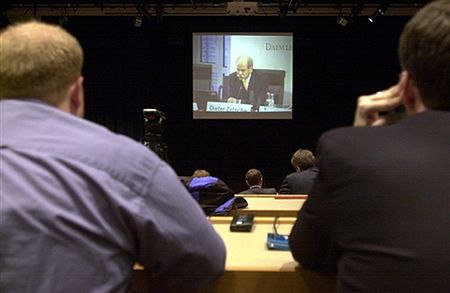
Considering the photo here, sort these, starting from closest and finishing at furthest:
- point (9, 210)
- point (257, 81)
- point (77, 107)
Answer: point (9, 210) → point (77, 107) → point (257, 81)

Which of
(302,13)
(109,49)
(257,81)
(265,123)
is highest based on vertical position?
(302,13)

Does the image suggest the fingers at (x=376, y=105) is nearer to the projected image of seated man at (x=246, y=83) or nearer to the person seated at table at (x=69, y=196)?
the person seated at table at (x=69, y=196)

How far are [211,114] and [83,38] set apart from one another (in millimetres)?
2231

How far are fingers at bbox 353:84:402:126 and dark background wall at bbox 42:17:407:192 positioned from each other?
6.56 metres

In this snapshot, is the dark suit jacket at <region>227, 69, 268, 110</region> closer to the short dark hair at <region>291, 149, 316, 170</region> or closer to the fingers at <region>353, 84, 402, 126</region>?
the short dark hair at <region>291, 149, 316, 170</region>

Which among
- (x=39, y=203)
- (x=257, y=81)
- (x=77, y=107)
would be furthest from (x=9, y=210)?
(x=257, y=81)

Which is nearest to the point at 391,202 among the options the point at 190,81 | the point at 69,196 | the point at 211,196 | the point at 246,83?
the point at 69,196

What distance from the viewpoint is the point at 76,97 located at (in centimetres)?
96

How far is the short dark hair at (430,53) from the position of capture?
870 mm

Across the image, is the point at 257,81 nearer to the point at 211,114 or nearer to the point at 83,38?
the point at 211,114

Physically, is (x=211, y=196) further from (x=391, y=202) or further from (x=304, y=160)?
(x=304, y=160)

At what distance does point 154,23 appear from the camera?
754 cm

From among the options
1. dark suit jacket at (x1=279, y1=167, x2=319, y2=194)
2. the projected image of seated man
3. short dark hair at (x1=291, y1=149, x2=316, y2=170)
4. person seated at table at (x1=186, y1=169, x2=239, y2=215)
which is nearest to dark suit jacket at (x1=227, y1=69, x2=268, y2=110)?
the projected image of seated man

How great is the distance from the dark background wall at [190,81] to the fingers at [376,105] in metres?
6.56
